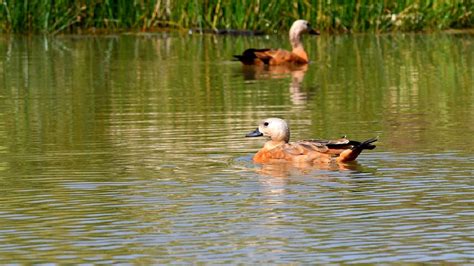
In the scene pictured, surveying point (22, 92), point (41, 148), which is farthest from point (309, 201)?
point (22, 92)

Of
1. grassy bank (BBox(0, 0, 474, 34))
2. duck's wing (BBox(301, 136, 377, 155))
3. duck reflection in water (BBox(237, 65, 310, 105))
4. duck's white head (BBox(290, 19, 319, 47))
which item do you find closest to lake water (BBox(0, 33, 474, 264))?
duck reflection in water (BBox(237, 65, 310, 105))

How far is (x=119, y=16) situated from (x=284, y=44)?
3.94m

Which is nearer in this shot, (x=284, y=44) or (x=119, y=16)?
(x=284, y=44)

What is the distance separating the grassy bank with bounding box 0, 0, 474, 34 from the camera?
2888 cm

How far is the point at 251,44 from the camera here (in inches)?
1104

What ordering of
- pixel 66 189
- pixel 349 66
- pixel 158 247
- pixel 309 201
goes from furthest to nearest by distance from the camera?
pixel 349 66, pixel 66 189, pixel 309 201, pixel 158 247

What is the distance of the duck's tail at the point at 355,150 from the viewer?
1111cm

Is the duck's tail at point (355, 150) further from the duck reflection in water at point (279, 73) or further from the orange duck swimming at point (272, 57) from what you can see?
the orange duck swimming at point (272, 57)

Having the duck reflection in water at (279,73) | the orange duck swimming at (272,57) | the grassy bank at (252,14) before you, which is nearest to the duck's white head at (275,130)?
the duck reflection in water at (279,73)

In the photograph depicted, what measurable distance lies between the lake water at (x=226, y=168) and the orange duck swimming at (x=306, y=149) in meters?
0.15

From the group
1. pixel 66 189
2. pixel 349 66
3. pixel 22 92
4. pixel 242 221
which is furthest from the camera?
pixel 349 66

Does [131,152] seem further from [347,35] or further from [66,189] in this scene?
[347,35]

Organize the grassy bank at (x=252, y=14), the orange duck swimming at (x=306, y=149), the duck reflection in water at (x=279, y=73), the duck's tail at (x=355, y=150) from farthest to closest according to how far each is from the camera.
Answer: the grassy bank at (x=252, y=14) < the duck reflection in water at (x=279, y=73) < the orange duck swimming at (x=306, y=149) < the duck's tail at (x=355, y=150)

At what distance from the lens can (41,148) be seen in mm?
12805
